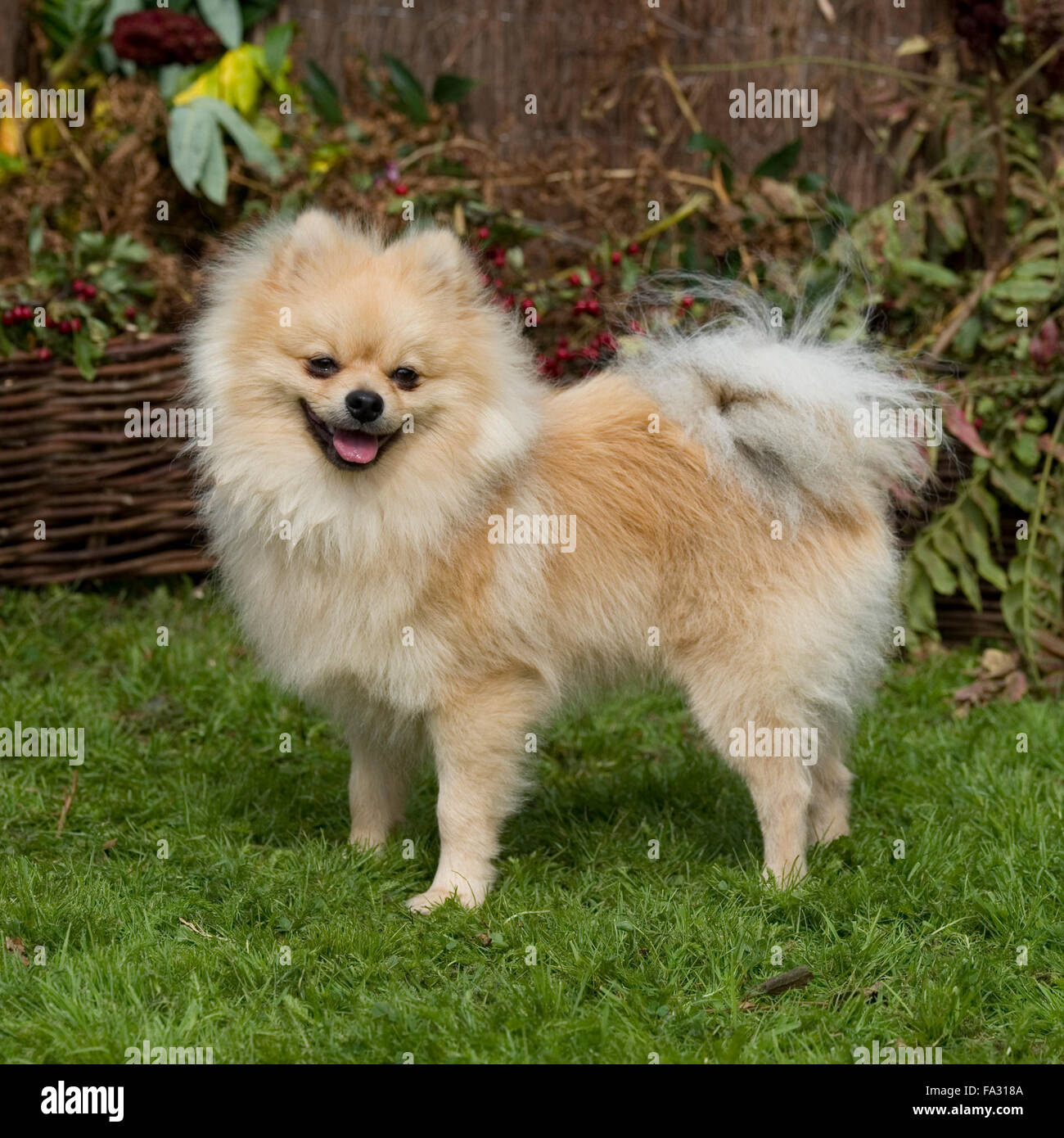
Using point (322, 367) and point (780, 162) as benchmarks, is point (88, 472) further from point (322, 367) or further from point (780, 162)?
point (780, 162)

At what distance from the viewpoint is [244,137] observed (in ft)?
23.2

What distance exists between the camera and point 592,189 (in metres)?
7.16

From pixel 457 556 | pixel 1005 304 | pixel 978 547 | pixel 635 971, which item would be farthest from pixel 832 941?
pixel 1005 304

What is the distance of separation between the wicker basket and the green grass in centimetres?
112

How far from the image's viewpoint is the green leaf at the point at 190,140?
693cm

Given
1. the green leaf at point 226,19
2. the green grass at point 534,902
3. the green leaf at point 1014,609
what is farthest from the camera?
the green leaf at point 226,19

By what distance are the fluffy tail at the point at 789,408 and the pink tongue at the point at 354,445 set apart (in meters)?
1.00

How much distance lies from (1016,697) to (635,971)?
2.95 m

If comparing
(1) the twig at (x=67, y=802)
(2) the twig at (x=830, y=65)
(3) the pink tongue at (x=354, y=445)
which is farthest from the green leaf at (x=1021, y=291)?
(1) the twig at (x=67, y=802)

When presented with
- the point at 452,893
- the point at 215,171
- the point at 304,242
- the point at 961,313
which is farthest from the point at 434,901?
the point at 215,171

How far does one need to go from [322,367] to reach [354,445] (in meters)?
0.25

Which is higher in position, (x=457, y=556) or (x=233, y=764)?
(x=457, y=556)

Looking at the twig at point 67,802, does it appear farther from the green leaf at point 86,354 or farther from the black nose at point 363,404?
the green leaf at point 86,354

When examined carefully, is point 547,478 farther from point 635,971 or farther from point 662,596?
point 635,971
